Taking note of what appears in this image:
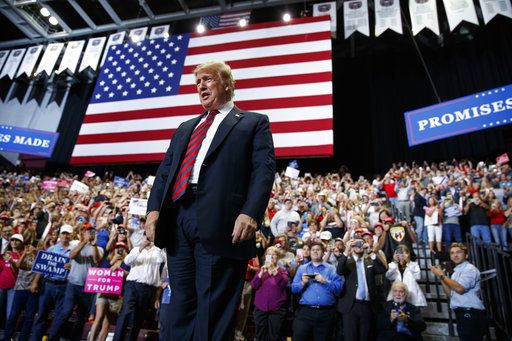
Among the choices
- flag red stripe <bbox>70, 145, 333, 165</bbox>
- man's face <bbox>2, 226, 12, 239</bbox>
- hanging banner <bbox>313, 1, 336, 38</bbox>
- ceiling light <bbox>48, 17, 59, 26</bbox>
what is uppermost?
ceiling light <bbox>48, 17, 59, 26</bbox>

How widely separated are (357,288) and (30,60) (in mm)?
18597

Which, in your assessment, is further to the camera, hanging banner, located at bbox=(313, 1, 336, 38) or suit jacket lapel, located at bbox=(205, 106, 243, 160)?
hanging banner, located at bbox=(313, 1, 336, 38)

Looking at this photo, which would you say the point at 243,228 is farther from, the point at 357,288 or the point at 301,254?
the point at 301,254

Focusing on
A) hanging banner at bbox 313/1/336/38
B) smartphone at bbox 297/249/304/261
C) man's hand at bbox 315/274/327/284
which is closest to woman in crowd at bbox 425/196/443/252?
smartphone at bbox 297/249/304/261

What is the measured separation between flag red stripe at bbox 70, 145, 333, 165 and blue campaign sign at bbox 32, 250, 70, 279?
5.89m

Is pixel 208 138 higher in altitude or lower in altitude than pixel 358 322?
higher

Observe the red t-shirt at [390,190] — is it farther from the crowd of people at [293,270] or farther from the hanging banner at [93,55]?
the hanging banner at [93,55]

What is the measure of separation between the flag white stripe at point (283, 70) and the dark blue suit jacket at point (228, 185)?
9882 mm

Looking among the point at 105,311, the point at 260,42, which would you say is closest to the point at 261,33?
the point at 260,42

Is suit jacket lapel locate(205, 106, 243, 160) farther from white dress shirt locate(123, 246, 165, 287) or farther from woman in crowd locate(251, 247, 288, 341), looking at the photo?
white dress shirt locate(123, 246, 165, 287)

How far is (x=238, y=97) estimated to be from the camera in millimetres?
11672

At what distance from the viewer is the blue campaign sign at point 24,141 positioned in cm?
1555

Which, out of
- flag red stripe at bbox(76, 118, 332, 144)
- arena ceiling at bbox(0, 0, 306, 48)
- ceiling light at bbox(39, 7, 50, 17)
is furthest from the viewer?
ceiling light at bbox(39, 7, 50, 17)

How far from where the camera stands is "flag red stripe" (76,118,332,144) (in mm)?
10438
